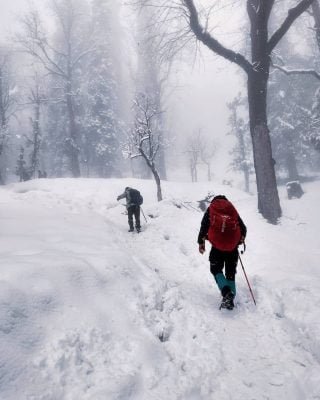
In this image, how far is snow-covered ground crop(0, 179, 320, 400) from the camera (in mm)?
3096

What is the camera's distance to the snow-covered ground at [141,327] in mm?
3096

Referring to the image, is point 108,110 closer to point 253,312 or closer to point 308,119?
point 308,119

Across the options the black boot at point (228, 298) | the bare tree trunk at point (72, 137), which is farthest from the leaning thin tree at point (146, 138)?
the black boot at point (228, 298)

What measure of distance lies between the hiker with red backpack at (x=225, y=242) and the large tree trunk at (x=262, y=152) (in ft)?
17.8

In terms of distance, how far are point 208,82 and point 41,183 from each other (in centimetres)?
9148

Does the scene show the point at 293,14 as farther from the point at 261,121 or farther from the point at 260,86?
the point at 261,121

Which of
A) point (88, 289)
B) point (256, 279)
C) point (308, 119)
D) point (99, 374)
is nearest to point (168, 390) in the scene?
point (99, 374)

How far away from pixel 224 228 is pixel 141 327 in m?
1.97

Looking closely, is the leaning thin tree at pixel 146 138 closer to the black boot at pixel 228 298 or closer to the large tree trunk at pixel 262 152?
the large tree trunk at pixel 262 152

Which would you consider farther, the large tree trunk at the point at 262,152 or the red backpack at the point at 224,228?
the large tree trunk at the point at 262,152

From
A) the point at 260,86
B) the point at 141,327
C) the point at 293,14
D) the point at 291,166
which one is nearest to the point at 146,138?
the point at 260,86

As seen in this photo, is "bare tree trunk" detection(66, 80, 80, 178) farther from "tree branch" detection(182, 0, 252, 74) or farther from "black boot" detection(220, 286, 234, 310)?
"black boot" detection(220, 286, 234, 310)

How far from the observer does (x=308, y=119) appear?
1120 inches

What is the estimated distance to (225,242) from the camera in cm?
513
